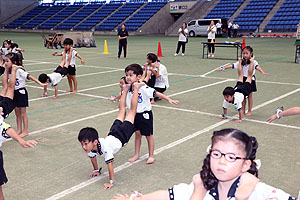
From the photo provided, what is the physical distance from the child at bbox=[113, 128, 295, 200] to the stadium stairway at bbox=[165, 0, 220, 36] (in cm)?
4553

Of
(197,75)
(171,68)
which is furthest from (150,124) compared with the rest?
(171,68)

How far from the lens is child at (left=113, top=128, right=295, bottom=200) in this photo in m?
2.03

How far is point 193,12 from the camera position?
49219 millimetres

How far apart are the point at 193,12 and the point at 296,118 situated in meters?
44.3

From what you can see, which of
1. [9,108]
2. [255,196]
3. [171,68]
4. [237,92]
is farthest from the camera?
[171,68]

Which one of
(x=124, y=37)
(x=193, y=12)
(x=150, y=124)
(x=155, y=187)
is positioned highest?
(x=193, y=12)

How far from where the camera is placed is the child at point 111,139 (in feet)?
13.1

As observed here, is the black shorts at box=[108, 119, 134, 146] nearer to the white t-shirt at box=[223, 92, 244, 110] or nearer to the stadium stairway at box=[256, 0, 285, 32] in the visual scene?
the white t-shirt at box=[223, 92, 244, 110]

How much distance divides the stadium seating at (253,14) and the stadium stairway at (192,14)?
5992 mm

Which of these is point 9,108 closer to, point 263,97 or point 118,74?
point 263,97

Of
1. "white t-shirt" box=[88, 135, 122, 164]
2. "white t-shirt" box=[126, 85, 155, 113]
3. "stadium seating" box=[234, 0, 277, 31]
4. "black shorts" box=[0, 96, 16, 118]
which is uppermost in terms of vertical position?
"stadium seating" box=[234, 0, 277, 31]

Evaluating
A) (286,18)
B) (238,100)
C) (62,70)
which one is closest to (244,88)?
(238,100)

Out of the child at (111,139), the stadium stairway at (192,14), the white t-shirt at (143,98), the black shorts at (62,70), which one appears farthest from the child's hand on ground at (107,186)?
the stadium stairway at (192,14)

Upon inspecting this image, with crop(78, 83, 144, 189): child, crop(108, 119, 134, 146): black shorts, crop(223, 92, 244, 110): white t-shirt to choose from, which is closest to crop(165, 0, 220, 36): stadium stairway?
crop(223, 92, 244, 110): white t-shirt
